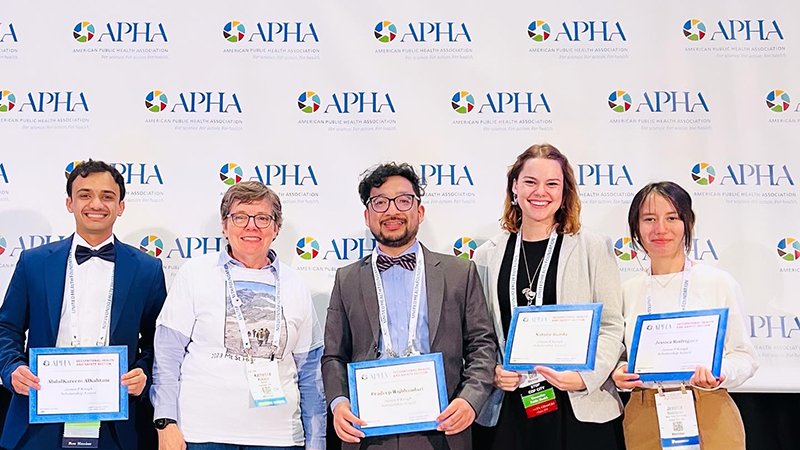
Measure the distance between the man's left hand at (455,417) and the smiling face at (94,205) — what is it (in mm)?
1727

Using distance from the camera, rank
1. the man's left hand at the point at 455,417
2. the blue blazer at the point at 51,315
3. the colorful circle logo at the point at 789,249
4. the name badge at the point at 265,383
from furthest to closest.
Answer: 1. the colorful circle logo at the point at 789,249
2. the blue blazer at the point at 51,315
3. the name badge at the point at 265,383
4. the man's left hand at the point at 455,417

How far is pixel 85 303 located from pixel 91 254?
222 millimetres

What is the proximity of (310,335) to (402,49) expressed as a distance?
1.81 meters

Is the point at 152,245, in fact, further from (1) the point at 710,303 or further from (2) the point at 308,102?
(1) the point at 710,303

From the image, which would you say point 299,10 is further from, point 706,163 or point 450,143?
point 706,163

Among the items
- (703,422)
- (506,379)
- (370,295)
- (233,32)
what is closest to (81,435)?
(370,295)

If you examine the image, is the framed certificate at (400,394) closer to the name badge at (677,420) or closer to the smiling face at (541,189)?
the smiling face at (541,189)

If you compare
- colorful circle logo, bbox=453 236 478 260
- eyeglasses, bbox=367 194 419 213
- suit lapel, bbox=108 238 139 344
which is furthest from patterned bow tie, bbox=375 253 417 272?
suit lapel, bbox=108 238 139 344

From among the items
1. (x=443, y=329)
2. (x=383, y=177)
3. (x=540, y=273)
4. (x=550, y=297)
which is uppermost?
(x=383, y=177)

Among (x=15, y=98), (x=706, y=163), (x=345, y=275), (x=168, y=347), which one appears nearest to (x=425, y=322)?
(x=345, y=275)

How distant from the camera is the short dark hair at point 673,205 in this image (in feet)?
10.3

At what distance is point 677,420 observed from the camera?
2.92 m

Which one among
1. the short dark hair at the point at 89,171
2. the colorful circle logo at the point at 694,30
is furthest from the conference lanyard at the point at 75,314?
the colorful circle logo at the point at 694,30

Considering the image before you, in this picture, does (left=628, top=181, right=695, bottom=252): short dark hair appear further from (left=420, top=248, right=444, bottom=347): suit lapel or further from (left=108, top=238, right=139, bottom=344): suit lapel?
(left=108, top=238, right=139, bottom=344): suit lapel
